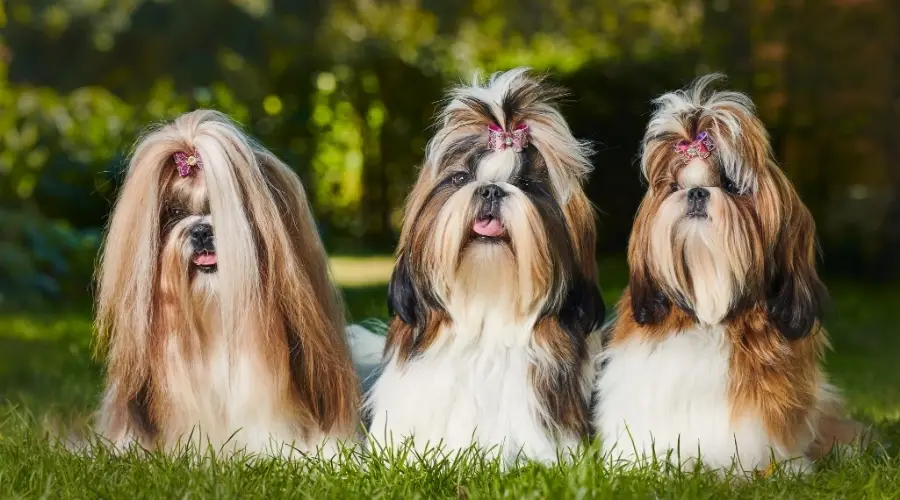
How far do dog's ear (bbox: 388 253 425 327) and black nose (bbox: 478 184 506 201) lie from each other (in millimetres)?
325

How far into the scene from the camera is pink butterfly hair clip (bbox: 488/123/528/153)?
3.13 metres

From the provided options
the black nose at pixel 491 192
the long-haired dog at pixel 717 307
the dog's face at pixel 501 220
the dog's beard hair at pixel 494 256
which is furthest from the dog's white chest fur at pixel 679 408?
the black nose at pixel 491 192

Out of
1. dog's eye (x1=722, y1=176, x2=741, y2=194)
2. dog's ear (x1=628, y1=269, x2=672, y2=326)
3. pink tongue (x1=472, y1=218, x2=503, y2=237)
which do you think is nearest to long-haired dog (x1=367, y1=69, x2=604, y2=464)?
pink tongue (x1=472, y1=218, x2=503, y2=237)

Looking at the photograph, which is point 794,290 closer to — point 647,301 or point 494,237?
point 647,301

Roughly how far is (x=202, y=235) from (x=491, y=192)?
2.69ft

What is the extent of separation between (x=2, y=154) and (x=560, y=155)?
633 centimetres

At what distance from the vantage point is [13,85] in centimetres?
812

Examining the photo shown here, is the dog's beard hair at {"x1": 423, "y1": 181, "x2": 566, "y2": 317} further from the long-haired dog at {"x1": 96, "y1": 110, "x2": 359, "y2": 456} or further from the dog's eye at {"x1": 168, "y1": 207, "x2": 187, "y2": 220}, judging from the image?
the dog's eye at {"x1": 168, "y1": 207, "x2": 187, "y2": 220}

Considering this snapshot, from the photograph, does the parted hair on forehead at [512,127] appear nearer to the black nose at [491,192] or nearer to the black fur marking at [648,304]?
the black nose at [491,192]

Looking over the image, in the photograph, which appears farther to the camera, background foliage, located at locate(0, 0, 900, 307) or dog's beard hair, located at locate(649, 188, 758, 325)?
background foliage, located at locate(0, 0, 900, 307)

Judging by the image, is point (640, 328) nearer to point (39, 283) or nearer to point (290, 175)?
point (290, 175)

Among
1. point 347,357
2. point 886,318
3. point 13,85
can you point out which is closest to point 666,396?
point 347,357

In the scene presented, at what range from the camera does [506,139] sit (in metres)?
3.13

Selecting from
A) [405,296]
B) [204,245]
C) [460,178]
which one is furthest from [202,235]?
[460,178]
